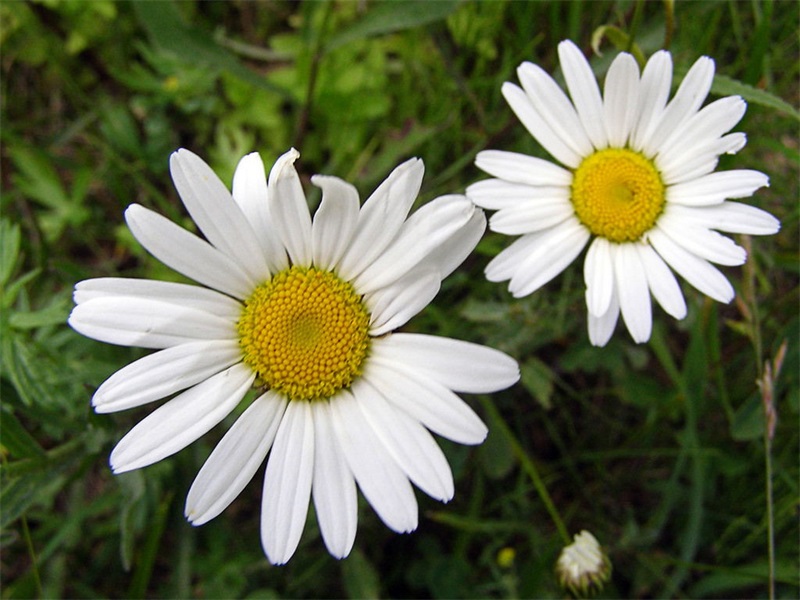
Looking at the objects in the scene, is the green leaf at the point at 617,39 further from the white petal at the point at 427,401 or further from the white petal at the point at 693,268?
the white petal at the point at 427,401

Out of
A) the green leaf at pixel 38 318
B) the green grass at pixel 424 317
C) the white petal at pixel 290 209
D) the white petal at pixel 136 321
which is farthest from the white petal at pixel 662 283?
the green leaf at pixel 38 318

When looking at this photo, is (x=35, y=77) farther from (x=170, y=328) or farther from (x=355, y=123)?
(x=170, y=328)

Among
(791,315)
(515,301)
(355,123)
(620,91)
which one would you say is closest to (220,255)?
(515,301)

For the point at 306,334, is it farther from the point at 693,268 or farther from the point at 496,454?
the point at 496,454

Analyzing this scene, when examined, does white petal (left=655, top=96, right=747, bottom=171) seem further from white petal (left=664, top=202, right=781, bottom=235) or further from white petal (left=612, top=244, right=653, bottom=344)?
white petal (left=612, top=244, right=653, bottom=344)

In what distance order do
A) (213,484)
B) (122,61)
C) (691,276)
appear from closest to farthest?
(213,484), (691,276), (122,61)

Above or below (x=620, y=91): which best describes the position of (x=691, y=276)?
below

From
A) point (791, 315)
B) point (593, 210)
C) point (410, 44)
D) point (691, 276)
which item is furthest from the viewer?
point (410, 44)

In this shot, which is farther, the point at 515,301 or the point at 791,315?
the point at 791,315
